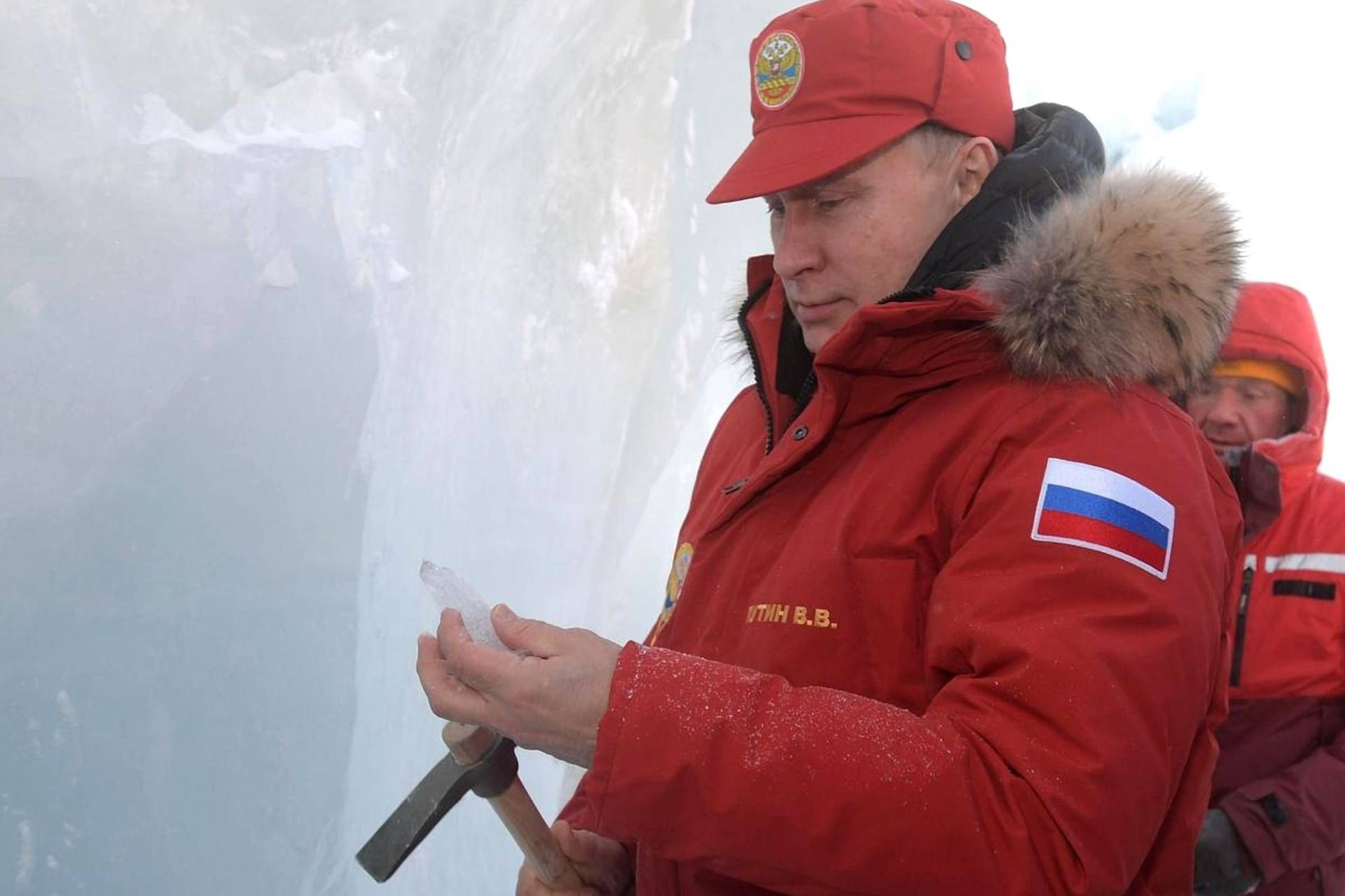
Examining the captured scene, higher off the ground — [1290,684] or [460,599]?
[460,599]

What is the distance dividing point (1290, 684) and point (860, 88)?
142 cm

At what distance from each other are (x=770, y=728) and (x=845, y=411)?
38 centimetres

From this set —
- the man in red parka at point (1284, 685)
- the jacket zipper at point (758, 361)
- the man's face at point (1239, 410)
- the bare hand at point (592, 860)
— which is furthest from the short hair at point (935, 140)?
the man's face at point (1239, 410)

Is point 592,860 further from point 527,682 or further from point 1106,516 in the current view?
point 1106,516

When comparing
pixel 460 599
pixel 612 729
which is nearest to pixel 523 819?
pixel 460 599

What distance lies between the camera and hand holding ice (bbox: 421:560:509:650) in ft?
3.23

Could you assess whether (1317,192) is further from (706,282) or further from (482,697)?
(482,697)

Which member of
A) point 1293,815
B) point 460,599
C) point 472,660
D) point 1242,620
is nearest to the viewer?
point 472,660

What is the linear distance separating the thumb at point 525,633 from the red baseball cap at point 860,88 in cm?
47

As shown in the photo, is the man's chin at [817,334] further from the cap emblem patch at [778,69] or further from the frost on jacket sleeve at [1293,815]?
the frost on jacket sleeve at [1293,815]

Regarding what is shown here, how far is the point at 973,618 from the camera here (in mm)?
820

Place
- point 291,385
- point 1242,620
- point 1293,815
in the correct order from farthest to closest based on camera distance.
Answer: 1. point 291,385
2. point 1242,620
3. point 1293,815

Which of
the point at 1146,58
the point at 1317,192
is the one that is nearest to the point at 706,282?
the point at 1317,192

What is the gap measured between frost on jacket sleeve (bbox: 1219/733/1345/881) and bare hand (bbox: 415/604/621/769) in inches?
57.5
